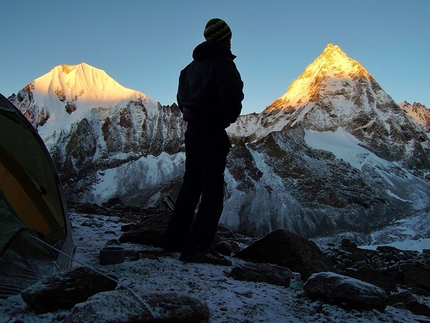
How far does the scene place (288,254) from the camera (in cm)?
500

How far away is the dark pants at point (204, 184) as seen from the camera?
161 inches

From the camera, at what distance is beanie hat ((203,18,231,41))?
13.8ft

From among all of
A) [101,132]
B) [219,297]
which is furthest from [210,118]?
[101,132]

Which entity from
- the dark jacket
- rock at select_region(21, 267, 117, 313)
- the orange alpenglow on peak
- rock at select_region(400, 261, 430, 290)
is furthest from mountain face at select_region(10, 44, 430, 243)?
rock at select_region(21, 267, 117, 313)

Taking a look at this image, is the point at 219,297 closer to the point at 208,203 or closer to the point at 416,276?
the point at 208,203

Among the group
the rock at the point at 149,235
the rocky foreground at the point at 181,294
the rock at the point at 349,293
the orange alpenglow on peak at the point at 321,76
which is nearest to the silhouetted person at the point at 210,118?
the rocky foreground at the point at 181,294

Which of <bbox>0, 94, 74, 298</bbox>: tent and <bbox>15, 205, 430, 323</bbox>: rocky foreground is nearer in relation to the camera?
<bbox>15, 205, 430, 323</bbox>: rocky foreground

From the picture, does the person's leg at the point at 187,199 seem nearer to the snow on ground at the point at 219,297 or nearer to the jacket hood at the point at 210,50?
the snow on ground at the point at 219,297

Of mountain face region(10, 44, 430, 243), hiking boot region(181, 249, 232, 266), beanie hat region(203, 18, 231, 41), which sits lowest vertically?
hiking boot region(181, 249, 232, 266)

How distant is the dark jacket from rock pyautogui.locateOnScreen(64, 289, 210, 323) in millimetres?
2411

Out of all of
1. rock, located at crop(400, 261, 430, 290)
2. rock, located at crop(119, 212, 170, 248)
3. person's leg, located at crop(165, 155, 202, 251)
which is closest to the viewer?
person's leg, located at crop(165, 155, 202, 251)

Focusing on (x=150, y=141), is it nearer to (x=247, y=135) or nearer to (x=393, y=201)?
(x=247, y=135)

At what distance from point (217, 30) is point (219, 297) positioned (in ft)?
10.3

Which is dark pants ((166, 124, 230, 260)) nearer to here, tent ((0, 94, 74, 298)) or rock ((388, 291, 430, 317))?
tent ((0, 94, 74, 298))
